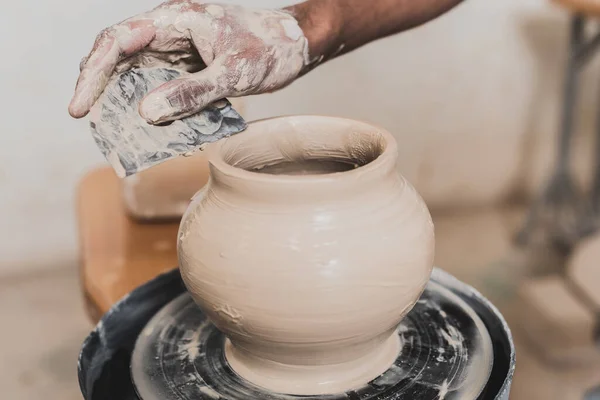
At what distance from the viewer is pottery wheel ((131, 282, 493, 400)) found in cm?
77

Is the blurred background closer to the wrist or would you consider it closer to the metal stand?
the metal stand

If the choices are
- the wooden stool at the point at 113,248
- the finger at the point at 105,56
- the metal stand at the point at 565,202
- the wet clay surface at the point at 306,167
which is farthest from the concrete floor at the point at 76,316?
the finger at the point at 105,56

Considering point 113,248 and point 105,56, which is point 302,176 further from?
point 113,248

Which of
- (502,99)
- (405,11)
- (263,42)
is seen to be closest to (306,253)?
(263,42)

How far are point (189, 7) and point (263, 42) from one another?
12cm

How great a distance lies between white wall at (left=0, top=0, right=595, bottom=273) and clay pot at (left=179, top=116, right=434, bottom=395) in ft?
5.30

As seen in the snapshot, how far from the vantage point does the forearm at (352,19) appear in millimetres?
1102

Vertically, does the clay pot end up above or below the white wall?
above

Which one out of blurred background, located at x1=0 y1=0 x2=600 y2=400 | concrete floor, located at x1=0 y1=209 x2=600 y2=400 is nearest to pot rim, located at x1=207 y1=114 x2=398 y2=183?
blurred background, located at x1=0 y1=0 x2=600 y2=400

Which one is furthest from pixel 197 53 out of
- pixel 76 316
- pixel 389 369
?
pixel 76 316

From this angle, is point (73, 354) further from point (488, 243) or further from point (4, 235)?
point (488, 243)

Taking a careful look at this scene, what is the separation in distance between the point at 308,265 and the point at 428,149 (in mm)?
2164

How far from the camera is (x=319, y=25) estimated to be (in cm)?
111

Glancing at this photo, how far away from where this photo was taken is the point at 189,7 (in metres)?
0.95
